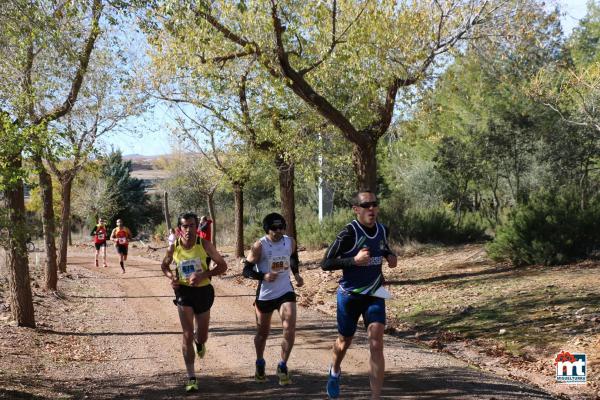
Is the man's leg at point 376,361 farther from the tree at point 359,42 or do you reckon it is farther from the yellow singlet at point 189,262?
the tree at point 359,42

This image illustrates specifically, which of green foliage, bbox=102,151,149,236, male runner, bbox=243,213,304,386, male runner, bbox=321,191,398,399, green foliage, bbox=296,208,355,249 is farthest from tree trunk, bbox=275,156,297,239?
green foliage, bbox=102,151,149,236

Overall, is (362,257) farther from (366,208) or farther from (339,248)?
(366,208)

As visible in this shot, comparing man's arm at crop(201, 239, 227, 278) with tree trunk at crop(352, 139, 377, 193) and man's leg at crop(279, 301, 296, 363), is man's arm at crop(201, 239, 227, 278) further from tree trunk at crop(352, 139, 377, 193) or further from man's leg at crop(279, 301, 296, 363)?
tree trunk at crop(352, 139, 377, 193)

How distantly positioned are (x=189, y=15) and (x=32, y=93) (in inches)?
130

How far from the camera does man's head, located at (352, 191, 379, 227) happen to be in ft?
20.6

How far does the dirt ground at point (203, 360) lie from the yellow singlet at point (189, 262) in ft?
4.31

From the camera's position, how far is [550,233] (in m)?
15.6

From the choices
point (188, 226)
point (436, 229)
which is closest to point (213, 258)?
point (188, 226)

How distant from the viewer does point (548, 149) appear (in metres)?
25.6

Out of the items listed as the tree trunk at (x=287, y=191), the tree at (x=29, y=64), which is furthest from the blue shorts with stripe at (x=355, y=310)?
the tree trunk at (x=287, y=191)

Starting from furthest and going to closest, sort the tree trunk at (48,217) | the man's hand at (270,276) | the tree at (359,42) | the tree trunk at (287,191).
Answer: the tree trunk at (287,191)
the tree trunk at (48,217)
the tree at (359,42)
the man's hand at (270,276)

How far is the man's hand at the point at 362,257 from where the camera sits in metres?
6.00

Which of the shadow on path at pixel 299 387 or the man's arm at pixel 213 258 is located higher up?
the man's arm at pixel 213 258

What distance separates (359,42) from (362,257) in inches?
385
